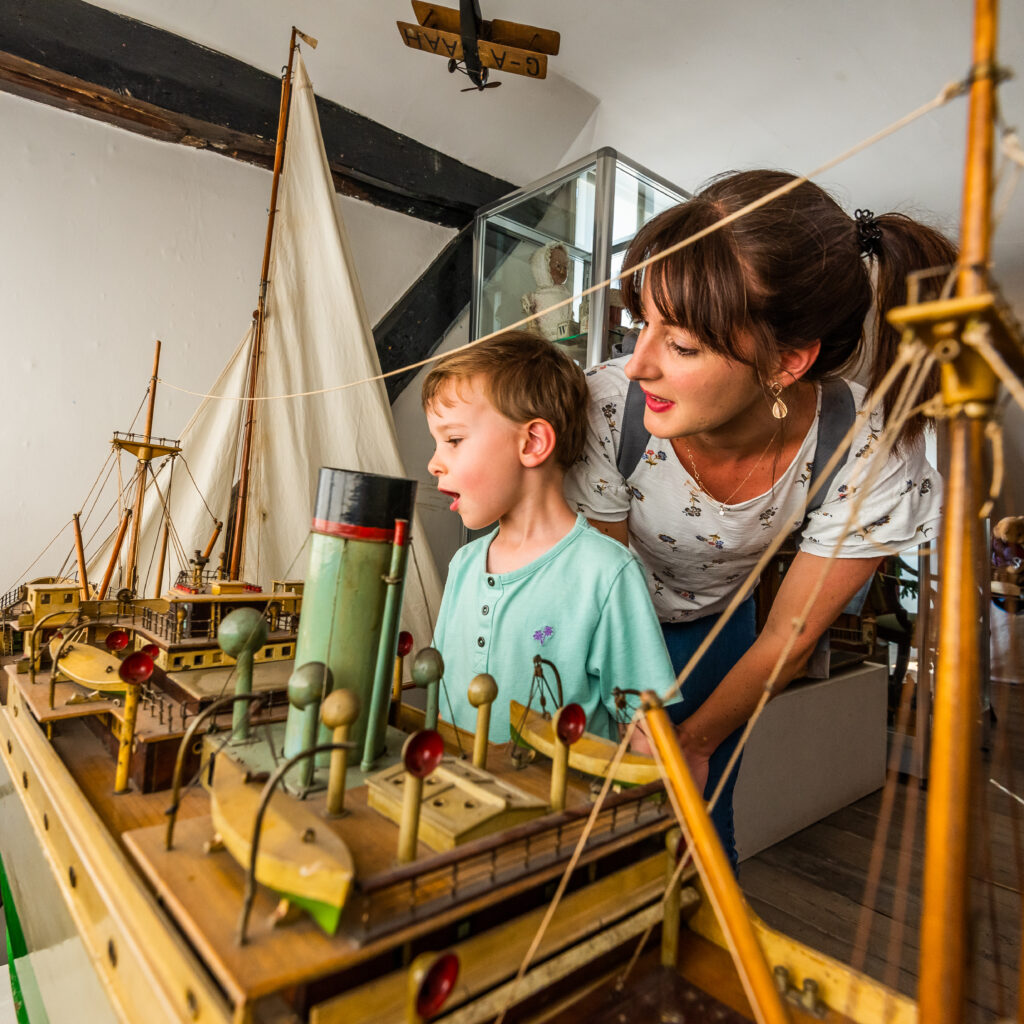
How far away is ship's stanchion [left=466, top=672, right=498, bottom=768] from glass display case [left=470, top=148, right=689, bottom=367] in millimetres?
1719

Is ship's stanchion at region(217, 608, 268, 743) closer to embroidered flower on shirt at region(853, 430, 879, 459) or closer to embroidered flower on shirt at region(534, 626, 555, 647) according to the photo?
embroidered flower on shirt at region(534, 626, 555, 647)

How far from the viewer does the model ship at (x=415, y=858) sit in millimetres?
395

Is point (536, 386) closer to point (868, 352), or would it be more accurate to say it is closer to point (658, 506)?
point (658, 506)

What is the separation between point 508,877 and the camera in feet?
1.69

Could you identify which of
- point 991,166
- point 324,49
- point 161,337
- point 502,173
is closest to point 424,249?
point 502,173

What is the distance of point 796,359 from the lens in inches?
41.0

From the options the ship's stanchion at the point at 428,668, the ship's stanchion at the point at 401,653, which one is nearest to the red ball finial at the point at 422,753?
the ship's stanchion at the point at 428,668

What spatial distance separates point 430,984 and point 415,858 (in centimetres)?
8

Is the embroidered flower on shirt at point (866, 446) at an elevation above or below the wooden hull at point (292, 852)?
above

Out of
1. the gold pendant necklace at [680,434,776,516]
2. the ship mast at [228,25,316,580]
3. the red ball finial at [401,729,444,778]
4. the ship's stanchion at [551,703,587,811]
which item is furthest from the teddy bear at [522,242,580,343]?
the red ball finial at [401,729,444,778]

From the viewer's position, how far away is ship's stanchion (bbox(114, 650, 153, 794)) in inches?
29.4

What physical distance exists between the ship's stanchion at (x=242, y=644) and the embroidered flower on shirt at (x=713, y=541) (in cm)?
78

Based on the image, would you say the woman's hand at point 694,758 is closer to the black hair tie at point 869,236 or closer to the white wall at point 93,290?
the black hair tie at point 869,236

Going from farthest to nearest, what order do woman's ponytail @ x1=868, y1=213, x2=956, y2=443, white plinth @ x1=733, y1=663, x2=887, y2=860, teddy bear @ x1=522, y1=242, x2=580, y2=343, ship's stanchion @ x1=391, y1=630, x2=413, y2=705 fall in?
teddy bear @ x1=522, y1=242, x2=580, y2=343 < white plinth @ x1=733, y1=663, x2=887, y2=860 < woman's ponytail @ x1=868, y1=213, x2=956, y2=443 < ship's stanchion @ x1=391, y1=630, x2=413, y2=705
